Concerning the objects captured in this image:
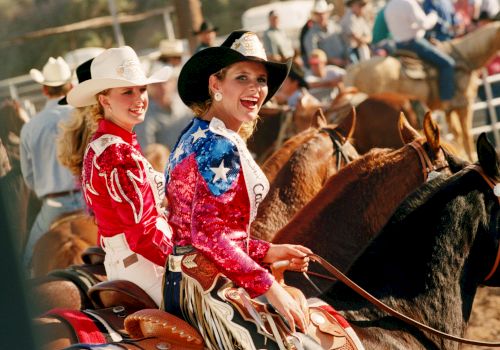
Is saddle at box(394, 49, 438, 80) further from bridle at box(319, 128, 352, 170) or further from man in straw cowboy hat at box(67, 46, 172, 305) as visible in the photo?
man in straw cowboy hat at box(67, 46, 172, 305)

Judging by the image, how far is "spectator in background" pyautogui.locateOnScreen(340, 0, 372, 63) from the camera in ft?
44.6

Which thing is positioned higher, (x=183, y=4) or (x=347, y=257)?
(x=183, y=4)

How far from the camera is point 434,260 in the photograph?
3625 mm

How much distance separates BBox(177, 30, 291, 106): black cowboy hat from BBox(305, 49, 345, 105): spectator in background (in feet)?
28.1

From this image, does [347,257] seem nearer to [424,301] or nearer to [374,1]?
[424,301]

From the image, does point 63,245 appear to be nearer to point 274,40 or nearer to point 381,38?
point 274,40

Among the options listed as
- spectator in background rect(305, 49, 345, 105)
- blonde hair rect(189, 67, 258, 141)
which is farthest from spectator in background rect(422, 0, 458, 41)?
blonde hair rect(189, 67, 258, 141)

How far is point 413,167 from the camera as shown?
Result: 4641mm

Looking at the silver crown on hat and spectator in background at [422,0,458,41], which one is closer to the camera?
the silver crown on hat

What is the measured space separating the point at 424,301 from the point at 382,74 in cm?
885

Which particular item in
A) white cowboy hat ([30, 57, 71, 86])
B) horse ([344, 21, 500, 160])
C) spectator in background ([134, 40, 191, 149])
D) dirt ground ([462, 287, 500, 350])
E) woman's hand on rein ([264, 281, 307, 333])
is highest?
white cowboy hat ([30, 57, 71, 86])

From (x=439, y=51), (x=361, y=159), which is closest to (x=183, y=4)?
(x=439, y=51)

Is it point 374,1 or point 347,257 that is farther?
point 374,1

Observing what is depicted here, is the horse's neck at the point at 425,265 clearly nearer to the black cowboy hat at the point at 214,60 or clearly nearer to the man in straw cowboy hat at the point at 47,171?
the black cowboy hat at the point at 214,60
